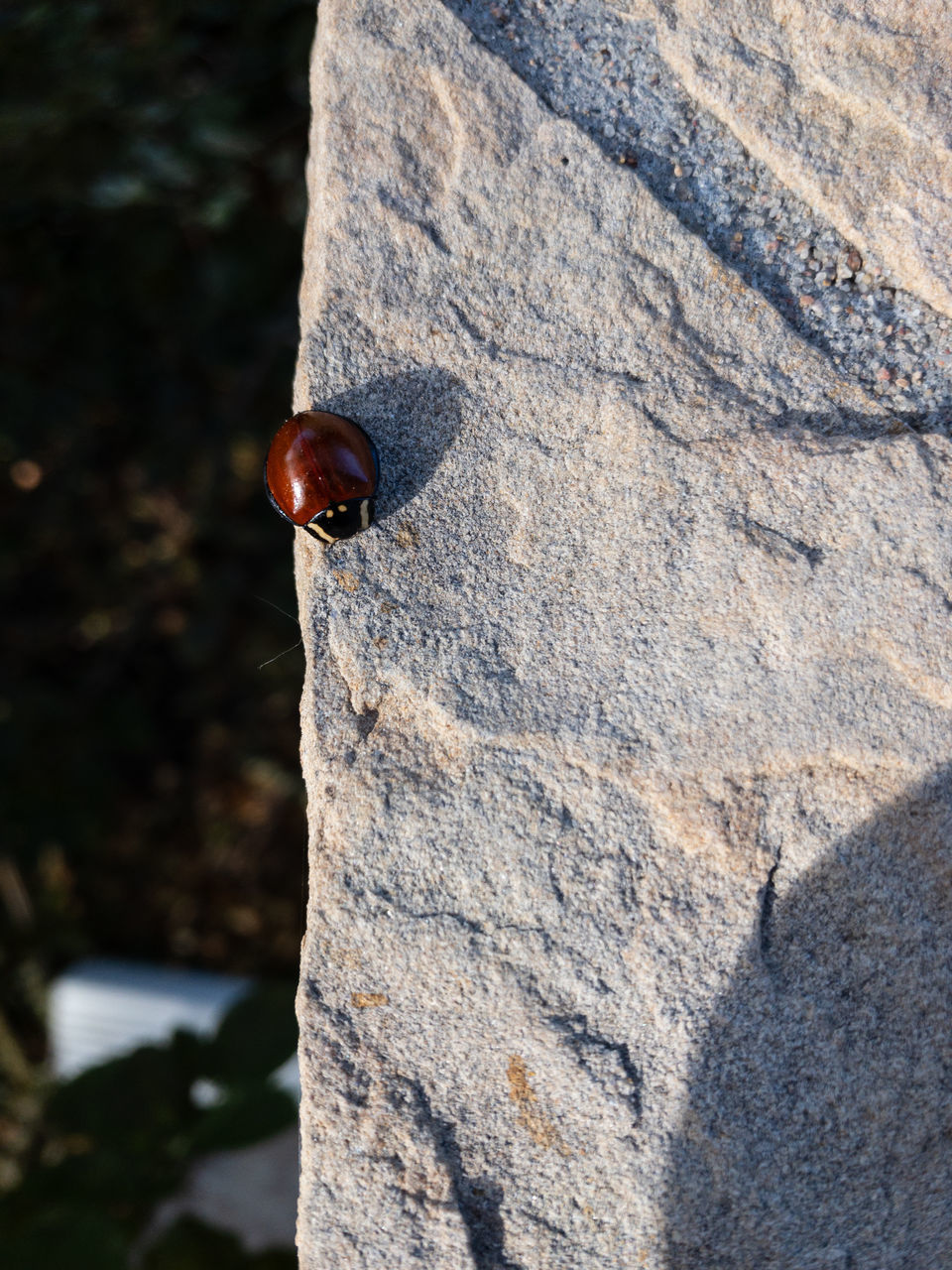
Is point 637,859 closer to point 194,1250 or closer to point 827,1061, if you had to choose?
point 827,1061

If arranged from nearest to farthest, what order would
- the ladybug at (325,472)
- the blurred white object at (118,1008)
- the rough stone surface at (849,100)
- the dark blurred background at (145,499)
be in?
the ladybug at (325,472) < the rough stone surface at (849,100) < the dark blurred background at (145,499) < the blurred white object at (118,1008)

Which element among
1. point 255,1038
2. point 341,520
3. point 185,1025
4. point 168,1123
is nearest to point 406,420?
point 341,520

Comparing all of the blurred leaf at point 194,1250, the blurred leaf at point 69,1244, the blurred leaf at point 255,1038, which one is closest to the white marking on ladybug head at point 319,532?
the blurred leaf at point 255,1038

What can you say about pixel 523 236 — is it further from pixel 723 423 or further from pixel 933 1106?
pixel 933 1106

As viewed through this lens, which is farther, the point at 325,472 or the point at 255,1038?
the point at 255,1038

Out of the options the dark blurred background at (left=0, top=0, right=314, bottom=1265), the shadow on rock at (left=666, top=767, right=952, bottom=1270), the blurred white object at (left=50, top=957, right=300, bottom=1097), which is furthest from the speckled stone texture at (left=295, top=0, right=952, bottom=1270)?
the blurred white object at (left=50, top=957, right=300, bottom=1097)

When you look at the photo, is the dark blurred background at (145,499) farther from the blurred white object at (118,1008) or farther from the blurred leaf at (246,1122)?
the blurred leaf at (246,1122)
